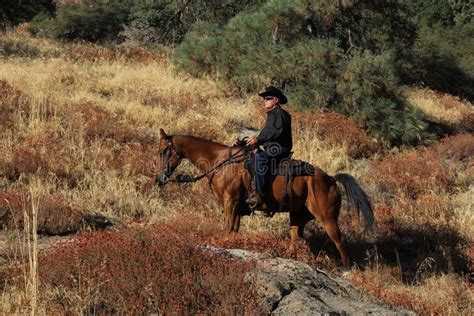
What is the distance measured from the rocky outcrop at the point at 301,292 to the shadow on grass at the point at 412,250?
2.21m

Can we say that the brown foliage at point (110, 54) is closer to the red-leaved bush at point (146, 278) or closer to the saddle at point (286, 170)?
the saddle at point (286, 170)

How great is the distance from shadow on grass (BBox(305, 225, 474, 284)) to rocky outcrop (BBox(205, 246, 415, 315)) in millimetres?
2212

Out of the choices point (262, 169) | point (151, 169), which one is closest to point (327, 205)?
point (262, 169)

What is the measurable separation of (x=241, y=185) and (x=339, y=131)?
24.2ft

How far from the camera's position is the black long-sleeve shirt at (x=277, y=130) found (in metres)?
7.30

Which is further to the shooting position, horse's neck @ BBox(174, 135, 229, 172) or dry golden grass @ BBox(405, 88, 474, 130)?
dry golden grass @ BBox(405, 88, 474, 130)

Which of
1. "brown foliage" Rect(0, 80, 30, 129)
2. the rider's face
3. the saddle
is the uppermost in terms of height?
the rider's face

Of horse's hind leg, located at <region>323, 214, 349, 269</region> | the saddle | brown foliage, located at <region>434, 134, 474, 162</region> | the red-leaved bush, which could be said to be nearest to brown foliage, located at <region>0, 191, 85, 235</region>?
the red-leaved bush

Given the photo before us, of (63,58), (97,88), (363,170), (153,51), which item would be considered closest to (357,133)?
(363,170)

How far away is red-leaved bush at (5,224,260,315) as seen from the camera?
4.46 meters

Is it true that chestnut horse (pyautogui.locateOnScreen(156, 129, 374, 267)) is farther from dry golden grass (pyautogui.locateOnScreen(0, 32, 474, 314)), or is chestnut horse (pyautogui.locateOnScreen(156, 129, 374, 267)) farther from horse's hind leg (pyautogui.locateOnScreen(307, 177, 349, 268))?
dry golden grass (pyautogui.locateOnScreen(0, 32, 474, 314))

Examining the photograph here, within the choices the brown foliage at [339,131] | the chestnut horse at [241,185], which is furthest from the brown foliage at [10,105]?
the brown foliage at [339,131]

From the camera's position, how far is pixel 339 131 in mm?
14469

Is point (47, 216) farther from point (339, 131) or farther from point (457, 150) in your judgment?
point (457, 150)
